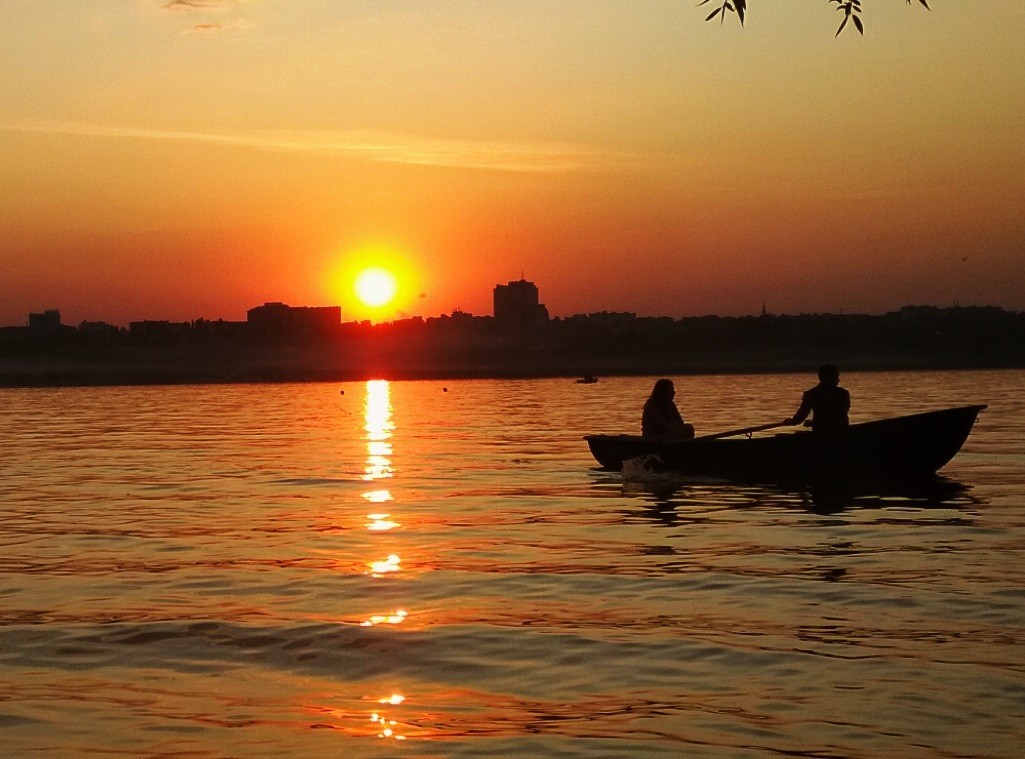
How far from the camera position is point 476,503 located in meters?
25.8

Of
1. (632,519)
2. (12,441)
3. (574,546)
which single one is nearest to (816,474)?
(632,519)

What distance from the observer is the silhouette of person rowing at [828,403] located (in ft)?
85.1

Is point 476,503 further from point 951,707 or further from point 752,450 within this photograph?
point 951,707

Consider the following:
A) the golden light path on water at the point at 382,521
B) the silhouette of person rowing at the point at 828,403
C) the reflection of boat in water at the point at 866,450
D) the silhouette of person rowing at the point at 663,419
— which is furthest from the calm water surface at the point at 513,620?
the silhouette of person rowing at the point at 828,403

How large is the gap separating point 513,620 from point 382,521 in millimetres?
9652

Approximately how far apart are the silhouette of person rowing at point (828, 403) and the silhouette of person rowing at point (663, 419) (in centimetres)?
315

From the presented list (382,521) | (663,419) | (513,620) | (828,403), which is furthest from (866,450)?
(513,620)

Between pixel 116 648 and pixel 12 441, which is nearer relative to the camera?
pixel 116 648

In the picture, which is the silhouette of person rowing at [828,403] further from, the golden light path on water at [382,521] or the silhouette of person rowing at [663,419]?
the golden light path on water at [382,521]

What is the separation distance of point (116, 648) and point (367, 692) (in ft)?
9.96

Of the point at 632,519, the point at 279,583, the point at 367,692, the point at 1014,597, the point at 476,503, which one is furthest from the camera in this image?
the point at 476,503

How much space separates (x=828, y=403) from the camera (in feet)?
85.8

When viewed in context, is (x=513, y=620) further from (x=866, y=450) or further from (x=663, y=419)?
(x=663, y=419)

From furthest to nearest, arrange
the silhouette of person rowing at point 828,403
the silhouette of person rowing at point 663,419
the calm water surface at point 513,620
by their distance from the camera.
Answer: the silhouette of person rowing at point 663,419 → the silhouette of person rowing at point 828,403 → the calm water surface at point 513,620
